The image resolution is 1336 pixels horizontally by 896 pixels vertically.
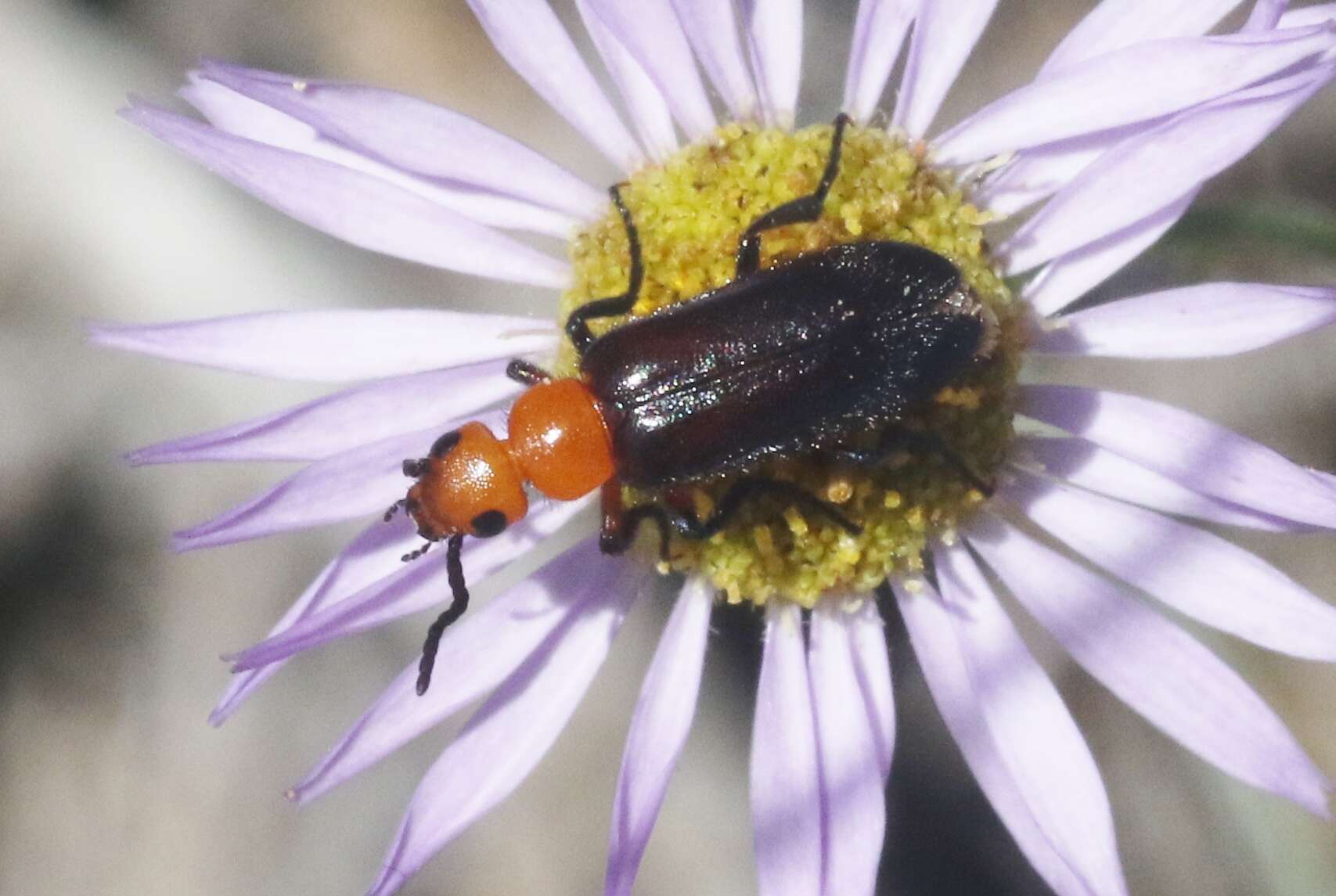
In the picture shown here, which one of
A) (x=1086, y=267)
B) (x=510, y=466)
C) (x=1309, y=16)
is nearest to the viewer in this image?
(x=1309, y=16)

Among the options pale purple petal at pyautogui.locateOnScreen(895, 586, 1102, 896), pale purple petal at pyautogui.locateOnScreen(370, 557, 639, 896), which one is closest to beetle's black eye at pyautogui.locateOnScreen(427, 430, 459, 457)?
pale purple petal at pyautogui.locateOnScreen(370, 557, 639, 896)

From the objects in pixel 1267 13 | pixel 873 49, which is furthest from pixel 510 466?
pixel 1267 13

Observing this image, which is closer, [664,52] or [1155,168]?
[1155,168]

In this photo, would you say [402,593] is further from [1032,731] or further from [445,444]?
[1032,731]

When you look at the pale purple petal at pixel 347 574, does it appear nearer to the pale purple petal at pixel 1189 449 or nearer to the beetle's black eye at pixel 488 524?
the beetle's black eye at pixel 488 524

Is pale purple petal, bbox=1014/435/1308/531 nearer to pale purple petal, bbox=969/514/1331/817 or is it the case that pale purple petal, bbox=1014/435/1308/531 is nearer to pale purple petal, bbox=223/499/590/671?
pale purple petal, bbox=969/514/1331/817

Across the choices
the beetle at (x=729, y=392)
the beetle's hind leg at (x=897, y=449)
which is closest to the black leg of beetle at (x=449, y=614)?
the beetle at (x=729, y=392)
